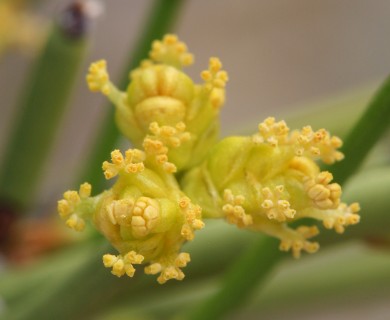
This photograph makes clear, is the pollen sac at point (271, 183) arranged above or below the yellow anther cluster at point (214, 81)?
below

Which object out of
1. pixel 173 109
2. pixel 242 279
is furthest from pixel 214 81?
pixel 242 279

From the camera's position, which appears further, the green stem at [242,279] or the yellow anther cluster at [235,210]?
the green stem at [242,279]

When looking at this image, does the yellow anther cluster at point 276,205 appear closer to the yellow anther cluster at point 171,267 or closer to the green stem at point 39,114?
the yellow anther cluster at point 171,267

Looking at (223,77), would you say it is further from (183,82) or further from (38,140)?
(38,140)

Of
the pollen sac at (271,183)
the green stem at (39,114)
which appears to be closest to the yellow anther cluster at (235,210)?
the pollen sac at (271,183)

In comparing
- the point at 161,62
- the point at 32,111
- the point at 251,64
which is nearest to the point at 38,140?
the point at 32,111

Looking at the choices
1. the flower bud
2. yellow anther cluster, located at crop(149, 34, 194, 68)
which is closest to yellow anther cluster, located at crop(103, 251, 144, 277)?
the flower bud

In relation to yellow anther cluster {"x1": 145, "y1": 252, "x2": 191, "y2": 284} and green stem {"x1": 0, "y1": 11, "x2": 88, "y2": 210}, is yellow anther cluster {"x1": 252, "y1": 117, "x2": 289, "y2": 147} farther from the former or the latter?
green stem {"x1": 0, "y1": 11, "x2": 88, "y2": 210}
